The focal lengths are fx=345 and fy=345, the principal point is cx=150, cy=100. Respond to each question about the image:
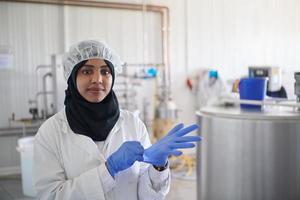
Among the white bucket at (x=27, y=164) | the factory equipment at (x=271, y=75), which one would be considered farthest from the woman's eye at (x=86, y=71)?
the white bucket at (x=27, y=164)

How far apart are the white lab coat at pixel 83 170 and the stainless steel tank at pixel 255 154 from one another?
0.82 meters

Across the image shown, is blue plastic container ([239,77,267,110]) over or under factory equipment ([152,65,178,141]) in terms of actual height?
over

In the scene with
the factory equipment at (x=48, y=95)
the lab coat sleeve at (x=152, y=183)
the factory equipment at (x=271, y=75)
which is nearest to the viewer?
Result: the lab coat sleeve at (x=152, y=183)

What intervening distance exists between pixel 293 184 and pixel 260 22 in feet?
10.2

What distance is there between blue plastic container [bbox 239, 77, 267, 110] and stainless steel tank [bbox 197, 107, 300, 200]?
10cm

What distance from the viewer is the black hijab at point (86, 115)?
3.82 ft

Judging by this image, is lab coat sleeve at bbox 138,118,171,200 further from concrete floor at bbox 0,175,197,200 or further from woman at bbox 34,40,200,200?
concrete floor at bbox 0,175,197,200

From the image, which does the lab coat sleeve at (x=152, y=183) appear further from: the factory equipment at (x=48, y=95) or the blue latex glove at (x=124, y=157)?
the factory equipment at (x=48, y=95)

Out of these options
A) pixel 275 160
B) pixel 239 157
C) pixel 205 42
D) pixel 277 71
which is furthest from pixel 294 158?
pixel 205 42

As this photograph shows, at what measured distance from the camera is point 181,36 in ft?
14.4

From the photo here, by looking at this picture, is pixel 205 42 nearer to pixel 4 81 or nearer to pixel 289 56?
pixel 289 56

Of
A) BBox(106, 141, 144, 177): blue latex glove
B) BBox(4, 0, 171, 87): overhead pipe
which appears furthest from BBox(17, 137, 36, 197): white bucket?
BBox(106, 141, 144, 177): blue latex glove

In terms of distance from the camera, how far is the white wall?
363cm

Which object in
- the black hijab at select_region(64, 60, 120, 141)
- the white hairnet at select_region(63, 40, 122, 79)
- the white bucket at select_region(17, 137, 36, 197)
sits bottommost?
the white bucket at select_region(17, 137, 36, 197)
